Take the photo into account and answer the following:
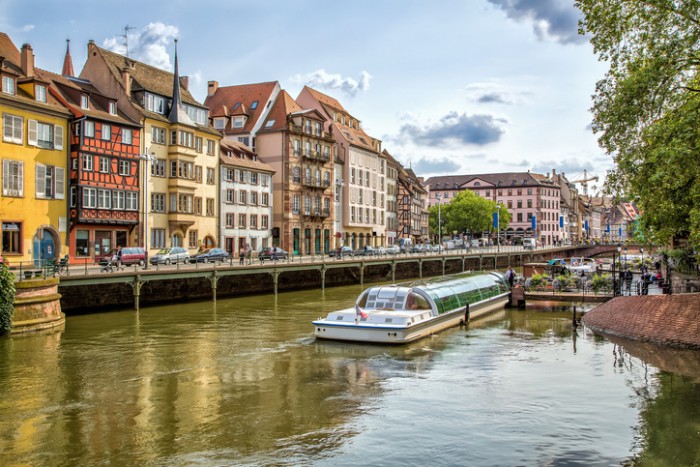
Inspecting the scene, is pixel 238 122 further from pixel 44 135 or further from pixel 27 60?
pixel 44 135

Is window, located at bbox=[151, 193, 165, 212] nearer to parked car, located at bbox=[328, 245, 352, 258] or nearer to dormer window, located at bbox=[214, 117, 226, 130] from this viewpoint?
parked car, located at bbox=[328, 245, 352, 258]

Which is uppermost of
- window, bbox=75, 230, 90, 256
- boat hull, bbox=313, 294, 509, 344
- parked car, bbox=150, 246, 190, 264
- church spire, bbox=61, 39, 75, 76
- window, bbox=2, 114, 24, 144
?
church spire, bbox=61, 39, 75, 76

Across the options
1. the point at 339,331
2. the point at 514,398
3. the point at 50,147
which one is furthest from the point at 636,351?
the point at 50,147

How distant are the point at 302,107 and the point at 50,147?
46956mm

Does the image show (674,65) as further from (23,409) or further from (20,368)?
(20,368)

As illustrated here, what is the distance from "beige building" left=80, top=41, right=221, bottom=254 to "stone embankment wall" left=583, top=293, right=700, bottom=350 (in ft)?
124

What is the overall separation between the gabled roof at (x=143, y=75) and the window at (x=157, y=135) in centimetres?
335

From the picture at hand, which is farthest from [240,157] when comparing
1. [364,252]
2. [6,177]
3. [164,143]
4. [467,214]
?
[467,214]

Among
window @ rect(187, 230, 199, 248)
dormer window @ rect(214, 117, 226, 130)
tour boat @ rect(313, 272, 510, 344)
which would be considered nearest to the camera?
tour boat @ rect(313, 272, 510, 344)

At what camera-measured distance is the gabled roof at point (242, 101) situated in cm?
8169

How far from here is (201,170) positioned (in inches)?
2527

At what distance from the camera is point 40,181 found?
155 ft

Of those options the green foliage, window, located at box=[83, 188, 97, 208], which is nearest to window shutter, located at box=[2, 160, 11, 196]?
window, located at box=[83, 188, 97, 208]

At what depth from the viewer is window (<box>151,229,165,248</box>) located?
58322 millimetres
